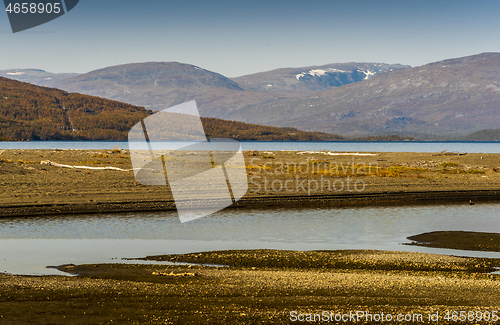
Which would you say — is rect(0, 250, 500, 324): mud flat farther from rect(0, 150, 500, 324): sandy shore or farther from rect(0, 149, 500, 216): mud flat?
rect(0, 149, 500, 216): mud flat

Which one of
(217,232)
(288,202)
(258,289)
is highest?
(258,289)

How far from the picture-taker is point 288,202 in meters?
30.9

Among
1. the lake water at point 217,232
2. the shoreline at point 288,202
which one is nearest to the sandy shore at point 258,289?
the lake water at point 217,232

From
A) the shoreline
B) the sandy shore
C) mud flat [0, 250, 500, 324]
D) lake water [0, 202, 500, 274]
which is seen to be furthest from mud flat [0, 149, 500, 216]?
mud flat [0, 250, 500, 324]

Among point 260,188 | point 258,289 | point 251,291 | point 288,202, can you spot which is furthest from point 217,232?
point 260,188

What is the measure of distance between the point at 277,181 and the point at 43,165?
1959 cm

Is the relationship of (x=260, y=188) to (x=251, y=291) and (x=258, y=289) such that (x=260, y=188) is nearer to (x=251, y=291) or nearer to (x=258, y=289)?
(x=258, y=289)

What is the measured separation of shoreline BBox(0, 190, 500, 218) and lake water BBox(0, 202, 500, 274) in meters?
1.16

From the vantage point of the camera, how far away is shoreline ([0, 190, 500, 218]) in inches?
990

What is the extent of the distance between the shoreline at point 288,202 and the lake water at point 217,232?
45.8 inches

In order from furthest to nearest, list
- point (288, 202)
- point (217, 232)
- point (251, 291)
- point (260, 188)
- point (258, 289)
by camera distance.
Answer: point (260, 188)
point (288, 202)
point (217, 232)
point (258, 289)
point (251, 291)

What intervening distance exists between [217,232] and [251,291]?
32.5ft

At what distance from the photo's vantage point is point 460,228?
23000mm

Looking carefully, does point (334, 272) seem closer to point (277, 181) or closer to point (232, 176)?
point (277, 181)
